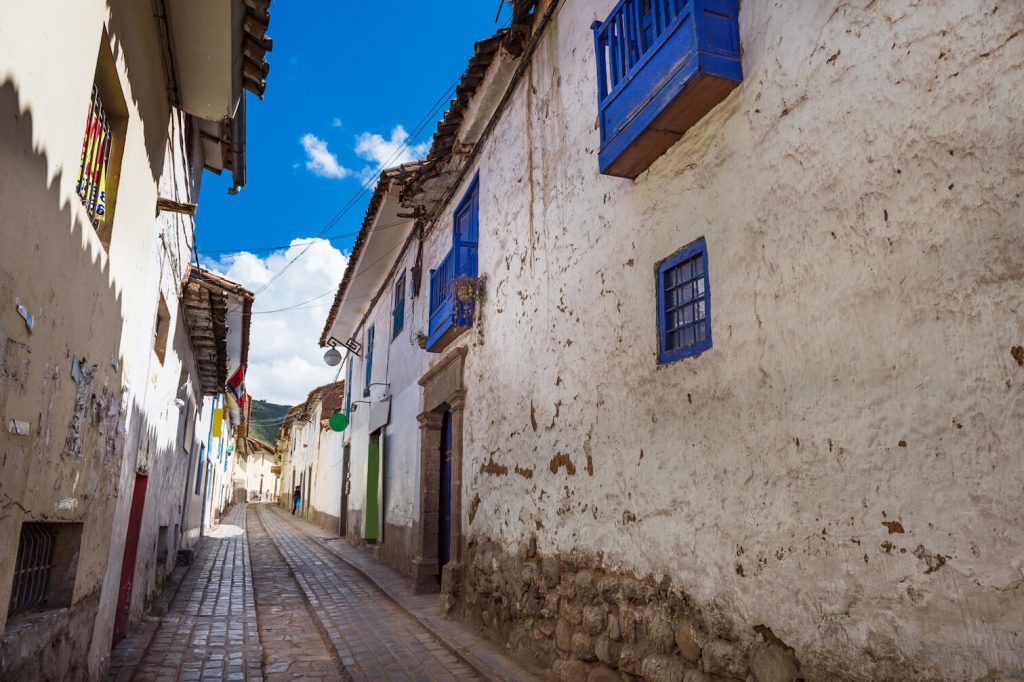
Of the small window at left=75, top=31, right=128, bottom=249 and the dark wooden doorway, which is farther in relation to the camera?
the dark wooden doorway

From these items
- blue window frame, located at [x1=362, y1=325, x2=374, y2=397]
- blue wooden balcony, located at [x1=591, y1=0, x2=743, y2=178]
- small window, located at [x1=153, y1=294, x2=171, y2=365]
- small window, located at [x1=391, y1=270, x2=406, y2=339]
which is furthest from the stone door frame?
blue window frame, located at [x1=362, y1=325, x2=374, y2=397]

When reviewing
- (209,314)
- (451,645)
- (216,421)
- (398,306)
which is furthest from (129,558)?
(216,421)

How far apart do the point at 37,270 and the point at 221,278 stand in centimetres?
670

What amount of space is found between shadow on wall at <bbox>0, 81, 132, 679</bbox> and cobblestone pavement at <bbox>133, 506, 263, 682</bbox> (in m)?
1.06

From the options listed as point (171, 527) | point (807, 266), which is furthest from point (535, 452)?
point (171, 527)

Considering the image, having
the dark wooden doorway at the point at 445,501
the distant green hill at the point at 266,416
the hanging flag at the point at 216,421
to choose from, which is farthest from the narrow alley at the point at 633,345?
the distant green hill at the point at 266,416

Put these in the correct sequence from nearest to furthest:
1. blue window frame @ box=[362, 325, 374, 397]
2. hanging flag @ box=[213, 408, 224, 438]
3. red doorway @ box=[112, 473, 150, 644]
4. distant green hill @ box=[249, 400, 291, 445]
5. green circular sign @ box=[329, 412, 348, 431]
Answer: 1. red doorway @ box=[112, 473, 150, 644]
2. blue window frame @ box=[362, 325, 374, 397]
3. green circular sign @ box=[329, 412, 348, 431]
4. hanging flag @ box=[213, 408, 224, 438]
5. distant green hill @ box=[249, 400, 291, 445]

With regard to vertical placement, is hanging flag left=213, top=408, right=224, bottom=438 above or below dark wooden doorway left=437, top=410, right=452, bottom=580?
above

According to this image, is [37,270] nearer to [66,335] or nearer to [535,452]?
[66,335]

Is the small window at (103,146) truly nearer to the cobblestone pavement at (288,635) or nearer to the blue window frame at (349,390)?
the cobblestone pavement at (288,635)

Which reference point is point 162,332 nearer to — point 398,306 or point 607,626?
point 607,626

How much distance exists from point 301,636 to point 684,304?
17.8 ft

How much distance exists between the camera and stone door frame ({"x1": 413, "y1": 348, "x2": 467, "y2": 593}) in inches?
316

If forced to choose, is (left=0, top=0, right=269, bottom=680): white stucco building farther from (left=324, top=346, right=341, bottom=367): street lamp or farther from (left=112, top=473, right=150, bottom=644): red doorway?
(left=324, top=346, right=341, bottom=367): street lamp
